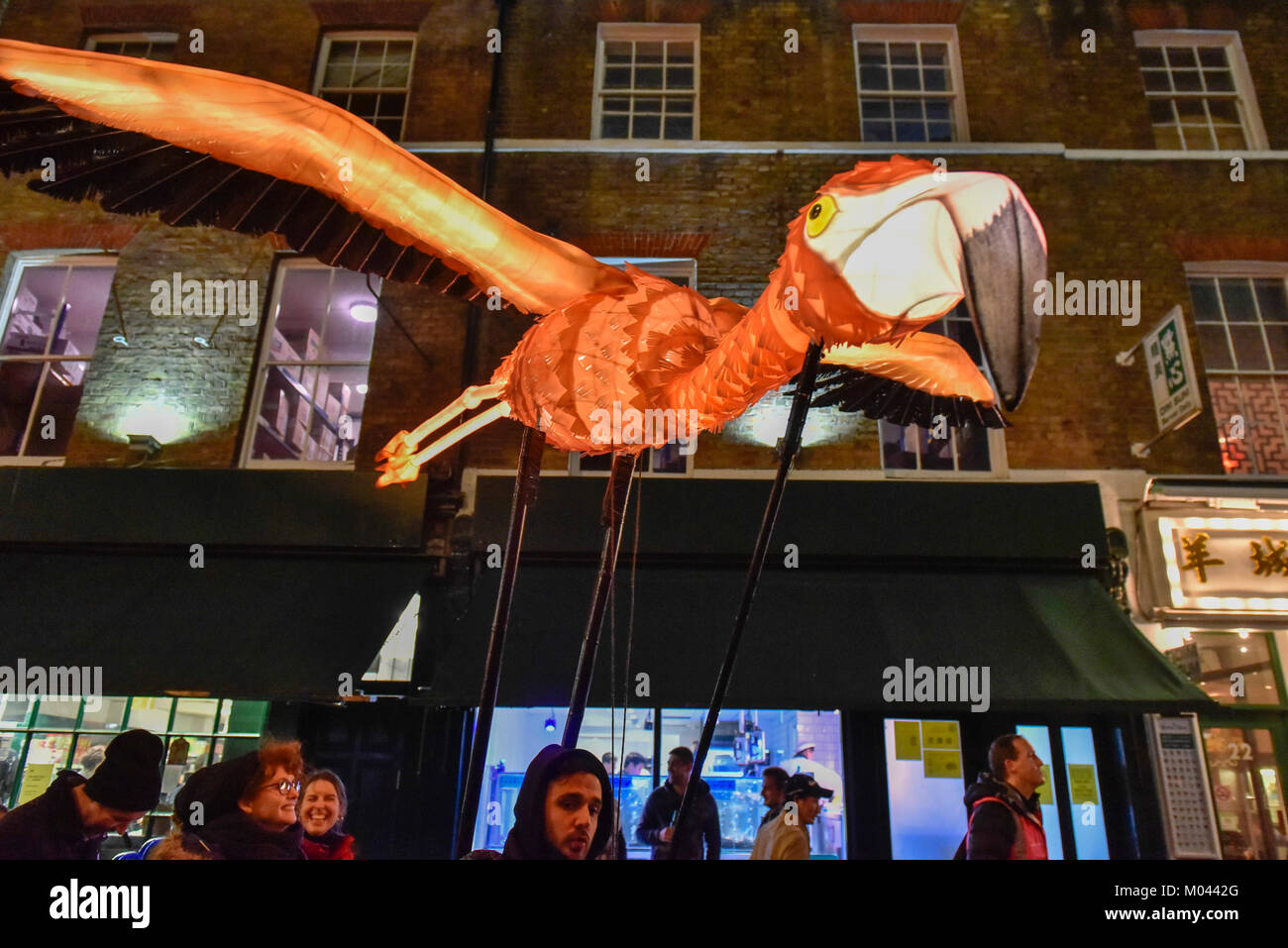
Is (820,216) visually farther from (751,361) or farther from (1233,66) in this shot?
(1233,66)

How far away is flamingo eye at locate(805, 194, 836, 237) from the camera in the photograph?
4.43ft

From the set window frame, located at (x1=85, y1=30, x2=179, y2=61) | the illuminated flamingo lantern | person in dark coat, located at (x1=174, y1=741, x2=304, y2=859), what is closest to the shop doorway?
the illuminated flamingo lantern

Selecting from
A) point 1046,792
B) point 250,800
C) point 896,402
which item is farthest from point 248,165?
point 1046,792

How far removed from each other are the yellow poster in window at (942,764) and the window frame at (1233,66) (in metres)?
5.85

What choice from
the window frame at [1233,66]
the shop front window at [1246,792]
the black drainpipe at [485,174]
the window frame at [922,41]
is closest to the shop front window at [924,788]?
the shop front window at [1246,792]

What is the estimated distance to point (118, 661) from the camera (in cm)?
497

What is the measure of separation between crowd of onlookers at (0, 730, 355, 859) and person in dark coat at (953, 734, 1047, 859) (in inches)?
100

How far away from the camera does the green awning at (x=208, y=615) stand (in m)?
4.92

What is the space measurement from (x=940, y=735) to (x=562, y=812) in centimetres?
468

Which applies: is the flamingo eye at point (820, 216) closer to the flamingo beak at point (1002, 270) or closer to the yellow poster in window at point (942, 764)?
the flamingo beak at point (1002, 270)

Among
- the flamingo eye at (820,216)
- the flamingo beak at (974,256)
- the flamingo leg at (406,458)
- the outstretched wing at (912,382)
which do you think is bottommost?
the flamingo beak at (974,256)

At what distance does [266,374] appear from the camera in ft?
21.0

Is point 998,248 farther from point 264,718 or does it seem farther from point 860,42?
point 860,42

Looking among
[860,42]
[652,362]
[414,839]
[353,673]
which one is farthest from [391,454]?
[860,42]
